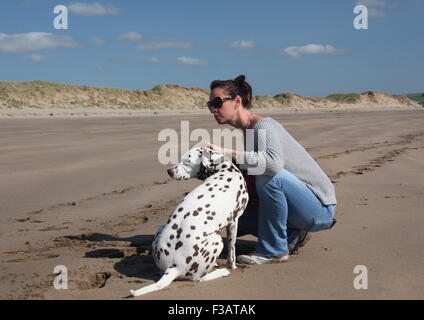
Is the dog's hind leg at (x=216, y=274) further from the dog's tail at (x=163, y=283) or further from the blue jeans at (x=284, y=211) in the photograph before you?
the blue jeans at (x=284, y=211)

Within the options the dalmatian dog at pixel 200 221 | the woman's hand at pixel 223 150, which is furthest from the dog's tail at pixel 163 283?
the woman's hand at pixel 223 150

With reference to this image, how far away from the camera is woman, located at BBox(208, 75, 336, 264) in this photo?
4094 millimetres

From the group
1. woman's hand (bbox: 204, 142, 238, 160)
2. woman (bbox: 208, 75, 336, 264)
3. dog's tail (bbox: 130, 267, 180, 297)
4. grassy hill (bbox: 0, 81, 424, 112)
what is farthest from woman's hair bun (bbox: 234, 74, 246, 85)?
grassy hill (bbox: 0, 81, 424, 112)

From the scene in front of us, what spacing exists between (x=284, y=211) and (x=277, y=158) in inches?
20.0

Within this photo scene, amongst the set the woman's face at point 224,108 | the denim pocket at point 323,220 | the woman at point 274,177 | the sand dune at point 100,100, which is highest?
the sand dune at point 100,100

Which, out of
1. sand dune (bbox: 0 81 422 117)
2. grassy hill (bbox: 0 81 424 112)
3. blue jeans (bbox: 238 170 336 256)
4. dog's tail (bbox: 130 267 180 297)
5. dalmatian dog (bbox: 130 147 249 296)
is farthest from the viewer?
grassy hill (bbox: 0 81 424 112)

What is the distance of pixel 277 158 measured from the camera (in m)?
4.06

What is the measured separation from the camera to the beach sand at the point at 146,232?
3.80m

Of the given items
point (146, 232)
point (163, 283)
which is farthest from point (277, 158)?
point (146, 232)

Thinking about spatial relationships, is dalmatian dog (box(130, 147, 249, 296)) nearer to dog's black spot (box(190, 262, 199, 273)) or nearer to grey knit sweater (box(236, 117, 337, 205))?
dog's black spot (box(190, 262, 199, 273))

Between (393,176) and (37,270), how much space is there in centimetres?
611

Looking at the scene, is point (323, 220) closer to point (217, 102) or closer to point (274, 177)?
point (274, 177)

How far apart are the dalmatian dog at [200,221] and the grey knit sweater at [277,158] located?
176mm
